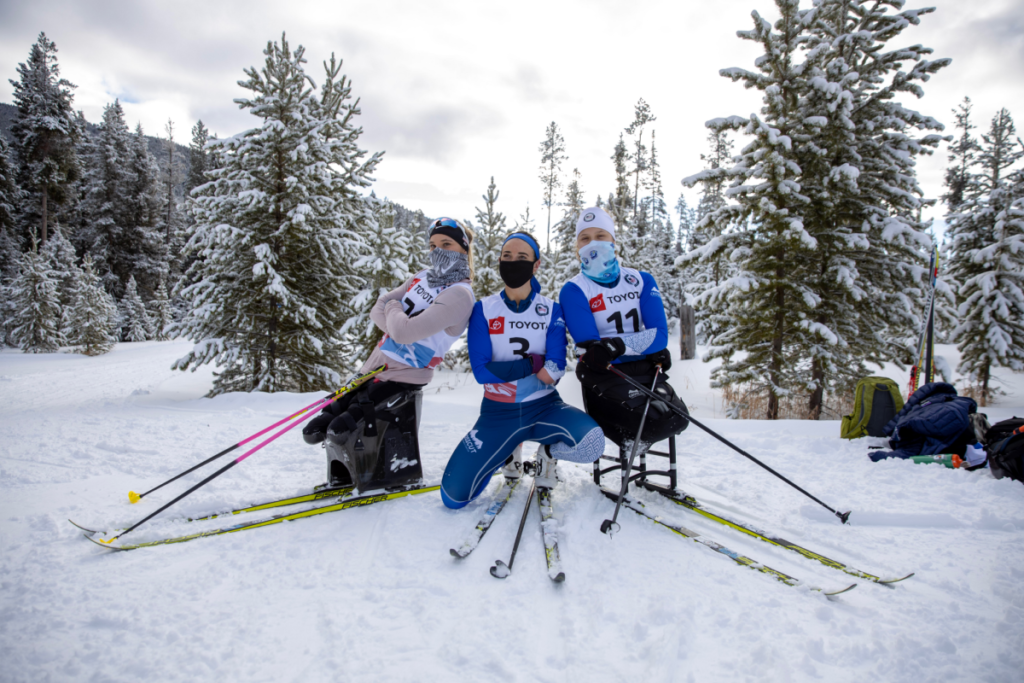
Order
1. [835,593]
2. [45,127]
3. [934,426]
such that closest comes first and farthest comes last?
[835,593] → [934,426] → [45,127]

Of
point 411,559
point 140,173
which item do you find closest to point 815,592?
point 411,559

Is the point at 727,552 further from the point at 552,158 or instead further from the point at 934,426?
the point at 552,158

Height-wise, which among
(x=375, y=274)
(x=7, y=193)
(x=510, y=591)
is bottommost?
(x=510, y=591)

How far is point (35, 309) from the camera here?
59.0ft

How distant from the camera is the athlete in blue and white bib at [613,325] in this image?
127 inches

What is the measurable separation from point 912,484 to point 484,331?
11.3 feet

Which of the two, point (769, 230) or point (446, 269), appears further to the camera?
point (769, 230)

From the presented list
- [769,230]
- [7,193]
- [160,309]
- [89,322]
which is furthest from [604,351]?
[7,193]

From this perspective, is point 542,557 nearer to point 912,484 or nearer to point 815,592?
point 815,592

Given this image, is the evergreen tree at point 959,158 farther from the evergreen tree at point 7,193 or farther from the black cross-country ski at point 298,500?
the evergreen tree at point 7,193

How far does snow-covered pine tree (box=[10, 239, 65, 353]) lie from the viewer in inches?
710

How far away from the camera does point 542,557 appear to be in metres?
2.46

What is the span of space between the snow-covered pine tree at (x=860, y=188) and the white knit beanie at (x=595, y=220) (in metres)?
5.39

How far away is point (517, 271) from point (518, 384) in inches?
31.2
